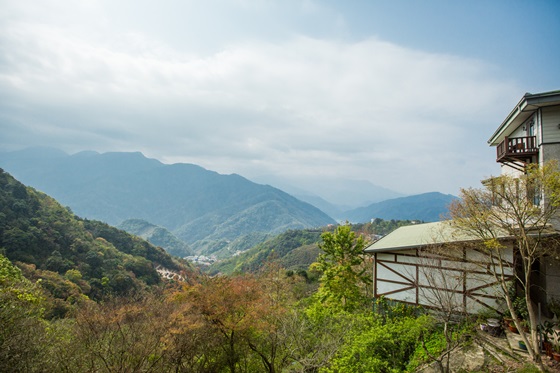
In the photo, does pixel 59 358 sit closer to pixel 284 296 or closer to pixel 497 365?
pixel 497 365

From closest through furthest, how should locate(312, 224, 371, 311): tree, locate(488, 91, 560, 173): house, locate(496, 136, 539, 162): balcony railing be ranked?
1. locate(488, 91, 560, 173): house
2. locate(496, 136, 539, 162): balcony railing
3. locate(312, 224, 371, 311): tree

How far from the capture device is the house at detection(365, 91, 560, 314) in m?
12.9

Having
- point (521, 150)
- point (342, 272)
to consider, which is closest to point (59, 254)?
point (342, 272)

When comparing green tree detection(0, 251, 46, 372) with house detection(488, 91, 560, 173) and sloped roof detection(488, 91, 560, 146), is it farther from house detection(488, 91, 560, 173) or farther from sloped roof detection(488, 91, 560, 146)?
sloped roof detection(488, 91, 560, 146)

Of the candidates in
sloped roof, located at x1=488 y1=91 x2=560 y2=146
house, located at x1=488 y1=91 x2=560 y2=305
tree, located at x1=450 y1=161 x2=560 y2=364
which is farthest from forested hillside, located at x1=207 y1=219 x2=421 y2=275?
tree, located at x1=450 y1=161 x2=560 y2=364

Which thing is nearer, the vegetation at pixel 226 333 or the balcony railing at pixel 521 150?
the vegetation at pixel 226 333

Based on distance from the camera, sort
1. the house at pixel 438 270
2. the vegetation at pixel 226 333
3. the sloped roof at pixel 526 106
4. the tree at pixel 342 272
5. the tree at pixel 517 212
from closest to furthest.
Answer: the tree at pixel 517 212, the vegetation at pixel 226 333, the house at pixel 438 270, the sloped roof at pixel 526 106, the tree at pixel 342 272

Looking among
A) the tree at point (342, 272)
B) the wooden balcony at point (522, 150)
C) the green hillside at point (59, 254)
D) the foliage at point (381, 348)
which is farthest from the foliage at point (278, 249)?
the foliage at point (381, 348)

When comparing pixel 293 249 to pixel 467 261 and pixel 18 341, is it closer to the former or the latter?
pixel 467 261

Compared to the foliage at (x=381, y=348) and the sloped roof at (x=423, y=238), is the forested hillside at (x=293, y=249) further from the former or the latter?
the foliage at (x=381, y=348)

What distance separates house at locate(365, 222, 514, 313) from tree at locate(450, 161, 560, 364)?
110 cm

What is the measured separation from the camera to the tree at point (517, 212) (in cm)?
973

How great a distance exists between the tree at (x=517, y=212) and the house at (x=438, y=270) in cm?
110

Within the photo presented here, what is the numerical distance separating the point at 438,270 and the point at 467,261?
1.25 meters
